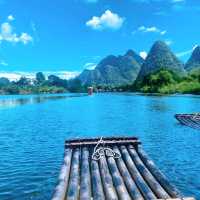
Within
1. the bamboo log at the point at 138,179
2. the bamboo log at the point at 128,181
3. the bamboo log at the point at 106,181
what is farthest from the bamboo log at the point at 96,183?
the bamboo log at the point at 138,179

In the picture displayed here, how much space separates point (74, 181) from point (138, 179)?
3236 millimetres

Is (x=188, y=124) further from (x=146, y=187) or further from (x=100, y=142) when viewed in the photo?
(x=146, y=187)

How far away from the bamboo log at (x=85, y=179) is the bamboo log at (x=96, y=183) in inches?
9.8

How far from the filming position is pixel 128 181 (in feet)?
60.1

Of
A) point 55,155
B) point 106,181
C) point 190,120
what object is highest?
point 106,181

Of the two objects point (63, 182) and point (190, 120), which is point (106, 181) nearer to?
point (63, 182)

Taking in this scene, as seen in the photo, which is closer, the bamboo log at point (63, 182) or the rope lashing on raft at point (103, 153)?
the bamboo log at point (63, 182)

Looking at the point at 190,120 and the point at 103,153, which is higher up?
the point at 103,153

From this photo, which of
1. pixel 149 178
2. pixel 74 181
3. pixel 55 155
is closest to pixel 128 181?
pixel 149 178

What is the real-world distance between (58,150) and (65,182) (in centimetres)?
1881

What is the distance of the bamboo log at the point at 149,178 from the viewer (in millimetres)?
15861

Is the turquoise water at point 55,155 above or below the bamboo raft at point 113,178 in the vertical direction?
below

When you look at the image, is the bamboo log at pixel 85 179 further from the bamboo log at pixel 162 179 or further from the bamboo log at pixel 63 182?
the bamboo log at pixel 162 179

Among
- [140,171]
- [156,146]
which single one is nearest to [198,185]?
[140,171]
